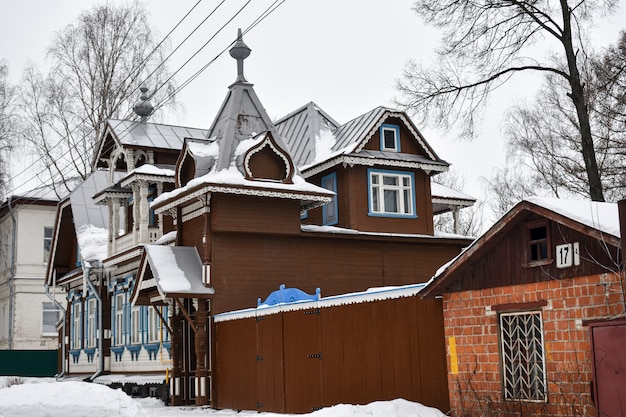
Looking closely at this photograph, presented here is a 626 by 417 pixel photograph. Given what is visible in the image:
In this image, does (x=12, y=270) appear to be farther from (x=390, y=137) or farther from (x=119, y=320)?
(x=390, y=137)

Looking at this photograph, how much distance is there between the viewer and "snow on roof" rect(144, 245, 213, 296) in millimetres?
21094

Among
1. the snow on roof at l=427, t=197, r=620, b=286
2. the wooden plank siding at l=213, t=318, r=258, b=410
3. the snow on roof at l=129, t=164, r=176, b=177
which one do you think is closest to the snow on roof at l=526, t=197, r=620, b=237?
the snow on roof at l=427, t=197, r=620, b=286

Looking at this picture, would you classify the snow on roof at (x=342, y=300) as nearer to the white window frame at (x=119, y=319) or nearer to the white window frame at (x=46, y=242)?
the white window frame at (x=119, y=319)

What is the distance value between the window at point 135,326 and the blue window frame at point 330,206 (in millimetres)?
6791

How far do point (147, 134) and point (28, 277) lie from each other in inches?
791

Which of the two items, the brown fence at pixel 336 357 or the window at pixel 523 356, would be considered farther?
the brown fence at pixel 336 357

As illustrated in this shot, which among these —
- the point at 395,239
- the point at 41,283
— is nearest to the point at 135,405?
the point at 395,239

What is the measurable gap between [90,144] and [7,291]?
35.2 feet

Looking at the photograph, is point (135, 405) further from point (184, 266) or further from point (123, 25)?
point (123, 25)

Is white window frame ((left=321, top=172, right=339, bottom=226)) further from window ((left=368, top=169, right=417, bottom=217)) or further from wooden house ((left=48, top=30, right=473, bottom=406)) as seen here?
window ((left=368, top=169, right=417, bottom=217))

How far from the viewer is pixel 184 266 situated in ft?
72.7

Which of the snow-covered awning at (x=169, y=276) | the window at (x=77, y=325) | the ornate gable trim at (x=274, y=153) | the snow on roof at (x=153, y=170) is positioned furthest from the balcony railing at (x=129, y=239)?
the window at (x=77, y=325)

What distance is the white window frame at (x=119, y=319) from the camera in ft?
96.0

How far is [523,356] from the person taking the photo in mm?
12586
